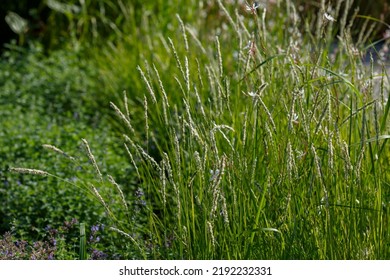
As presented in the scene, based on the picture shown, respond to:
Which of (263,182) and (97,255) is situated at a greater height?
(263,182)

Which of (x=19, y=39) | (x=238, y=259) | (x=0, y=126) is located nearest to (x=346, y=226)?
(x=238, y=259)

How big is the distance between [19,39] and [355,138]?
4774mm

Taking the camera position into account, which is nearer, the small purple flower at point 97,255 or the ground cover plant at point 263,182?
the ground cover plant at point 263,182

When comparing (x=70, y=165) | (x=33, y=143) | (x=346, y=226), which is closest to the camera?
(x=346, y=226)

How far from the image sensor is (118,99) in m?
5.41

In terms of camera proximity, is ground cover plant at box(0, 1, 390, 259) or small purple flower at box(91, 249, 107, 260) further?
small purple flower at box(91, 249, 107, 260)

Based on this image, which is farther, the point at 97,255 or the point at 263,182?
the point at 97,255

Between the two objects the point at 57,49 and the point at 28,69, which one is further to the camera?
→ the point at 57,49

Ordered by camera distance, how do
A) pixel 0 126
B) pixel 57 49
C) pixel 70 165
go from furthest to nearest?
pixel 57 49 → pixel 0 126 → pixel 70 165

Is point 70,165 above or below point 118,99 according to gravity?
below
